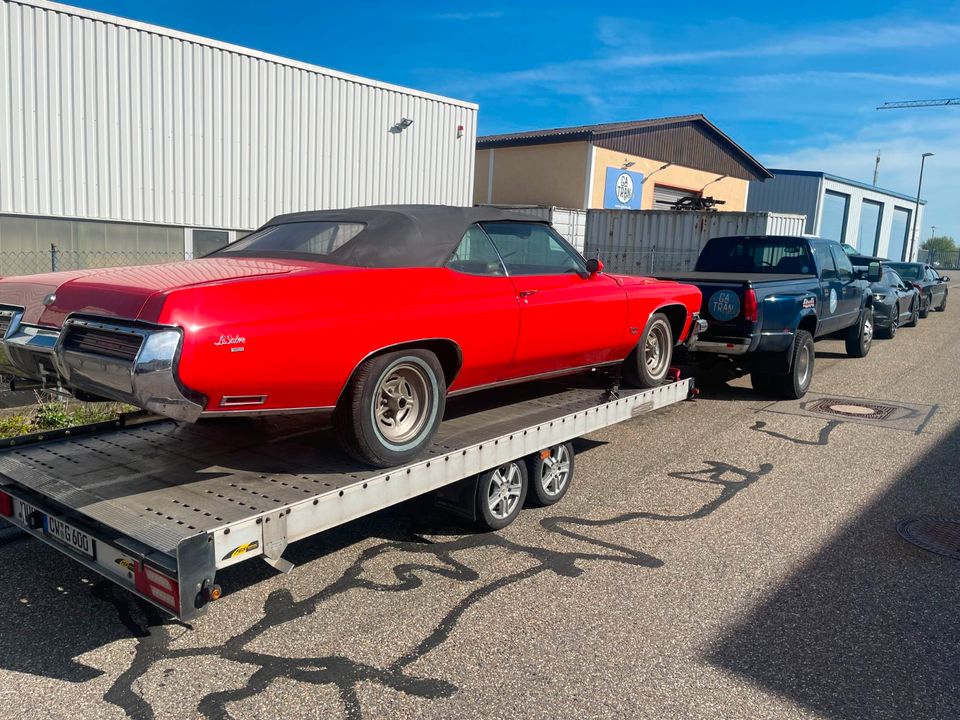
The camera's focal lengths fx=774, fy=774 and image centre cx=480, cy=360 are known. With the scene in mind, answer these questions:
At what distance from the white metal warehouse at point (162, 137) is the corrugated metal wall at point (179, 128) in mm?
18

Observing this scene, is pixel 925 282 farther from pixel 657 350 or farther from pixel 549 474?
pixel 549 474

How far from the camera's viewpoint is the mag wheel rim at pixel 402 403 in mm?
3994

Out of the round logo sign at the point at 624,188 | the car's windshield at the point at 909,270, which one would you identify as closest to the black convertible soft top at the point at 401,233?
the car's windshield at the point at 909,270

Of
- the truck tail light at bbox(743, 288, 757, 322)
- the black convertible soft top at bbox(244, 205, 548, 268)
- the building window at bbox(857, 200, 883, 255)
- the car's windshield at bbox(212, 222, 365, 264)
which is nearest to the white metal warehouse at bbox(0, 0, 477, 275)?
the car's windshield at bbox(212, 222, 365, 264)

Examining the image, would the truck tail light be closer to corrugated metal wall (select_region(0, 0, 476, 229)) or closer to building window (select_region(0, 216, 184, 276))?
building window (select_region(0, 216, 184, 276))

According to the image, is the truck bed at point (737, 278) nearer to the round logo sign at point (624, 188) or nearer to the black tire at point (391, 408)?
the black tire at point (391, 408)

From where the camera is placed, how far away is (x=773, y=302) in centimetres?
826

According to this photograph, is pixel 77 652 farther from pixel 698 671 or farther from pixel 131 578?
pixel 698 671

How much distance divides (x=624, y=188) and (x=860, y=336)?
18114 millimetres

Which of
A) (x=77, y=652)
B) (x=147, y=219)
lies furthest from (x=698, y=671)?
(x=147, y=219)

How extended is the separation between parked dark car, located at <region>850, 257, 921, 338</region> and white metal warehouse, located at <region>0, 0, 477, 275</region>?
30.8ft

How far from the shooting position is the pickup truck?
8109 millimetres

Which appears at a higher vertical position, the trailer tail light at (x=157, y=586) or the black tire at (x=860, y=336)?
the black tire at (x=860, y=336)

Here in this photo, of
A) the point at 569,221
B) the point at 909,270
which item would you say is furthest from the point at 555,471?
the point at 909,270
